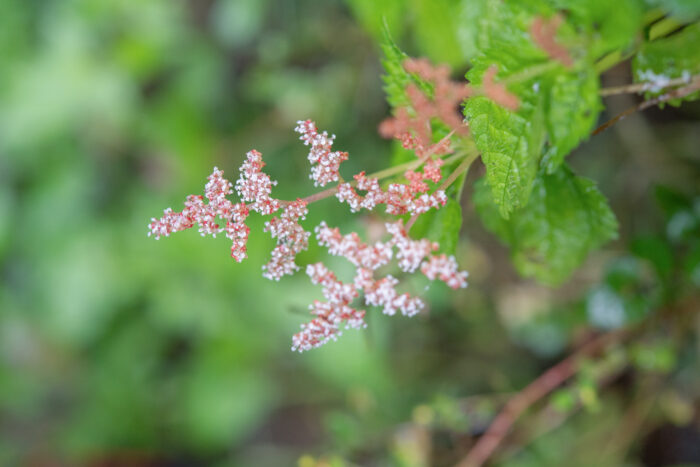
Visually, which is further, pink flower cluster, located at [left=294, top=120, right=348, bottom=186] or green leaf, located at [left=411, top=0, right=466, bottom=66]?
green leaf, located at [left=411, top=0, right=466, bottom=66]

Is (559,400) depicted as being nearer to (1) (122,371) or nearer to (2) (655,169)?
(2) (655,169)

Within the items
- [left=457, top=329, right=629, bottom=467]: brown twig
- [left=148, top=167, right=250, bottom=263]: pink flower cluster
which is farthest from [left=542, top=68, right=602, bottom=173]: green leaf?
[left=457, top=329, right=629, bottom=467]: brown twig

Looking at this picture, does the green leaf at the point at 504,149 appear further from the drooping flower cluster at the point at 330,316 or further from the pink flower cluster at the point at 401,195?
the drooping flower cluster at the point at 330,316

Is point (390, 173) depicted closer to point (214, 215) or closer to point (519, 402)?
point (214, 215)

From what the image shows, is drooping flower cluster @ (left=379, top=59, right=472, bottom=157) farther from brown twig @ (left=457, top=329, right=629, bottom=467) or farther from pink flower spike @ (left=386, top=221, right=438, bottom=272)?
brown twig @ (left=457, top=329, right=629, bottom=467)

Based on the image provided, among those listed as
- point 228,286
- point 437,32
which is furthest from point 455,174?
point 228,286

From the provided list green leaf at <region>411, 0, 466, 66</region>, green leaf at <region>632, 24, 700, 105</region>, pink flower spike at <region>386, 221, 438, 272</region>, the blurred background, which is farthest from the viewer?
the blurred background

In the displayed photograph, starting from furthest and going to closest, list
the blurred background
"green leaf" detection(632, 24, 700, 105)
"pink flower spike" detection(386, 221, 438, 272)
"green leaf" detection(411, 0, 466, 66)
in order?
the blurred background
"green leaf" detection(411, 0, 466, 66)
"green leaf" detection(632, 24, 700, 105)
"pink flower spike" detection(386, 221, 438, 272)
